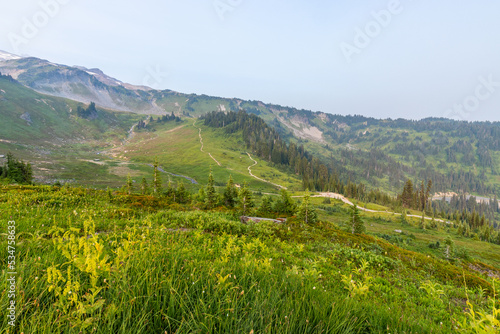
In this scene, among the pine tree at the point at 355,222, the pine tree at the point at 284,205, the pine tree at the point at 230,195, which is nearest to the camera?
the pine tree at the point at 284,205

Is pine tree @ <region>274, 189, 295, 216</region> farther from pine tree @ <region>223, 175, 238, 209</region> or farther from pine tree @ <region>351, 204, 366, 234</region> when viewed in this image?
pine tree @ <region>223, 175, 238, 209</region>

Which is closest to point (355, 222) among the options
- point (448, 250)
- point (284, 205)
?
point (448, 250)

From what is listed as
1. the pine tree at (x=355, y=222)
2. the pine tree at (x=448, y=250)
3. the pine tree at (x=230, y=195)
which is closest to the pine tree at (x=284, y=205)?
the pine tree at (x=355, y=222)

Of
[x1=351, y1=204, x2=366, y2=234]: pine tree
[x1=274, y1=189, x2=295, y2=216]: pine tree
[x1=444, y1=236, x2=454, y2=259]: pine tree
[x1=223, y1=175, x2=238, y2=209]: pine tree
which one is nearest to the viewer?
[x1=444, y1=236, x2=454, y2=259]: pine tree

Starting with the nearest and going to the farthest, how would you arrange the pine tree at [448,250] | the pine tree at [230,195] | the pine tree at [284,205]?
the pine tree at [448,250], the pine tree at [284,205], the pine tree at [230,195]

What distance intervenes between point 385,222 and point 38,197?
340ft

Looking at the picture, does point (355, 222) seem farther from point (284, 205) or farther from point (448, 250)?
point (284, 205)

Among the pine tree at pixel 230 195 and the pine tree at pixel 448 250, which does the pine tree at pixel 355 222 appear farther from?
the pine tree at pixel 230 195

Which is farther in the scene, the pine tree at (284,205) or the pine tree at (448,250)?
the pine tree at (284,205)

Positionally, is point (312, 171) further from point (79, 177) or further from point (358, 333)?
point (358, 333)

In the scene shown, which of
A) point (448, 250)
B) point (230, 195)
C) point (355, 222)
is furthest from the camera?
point (230, 195)

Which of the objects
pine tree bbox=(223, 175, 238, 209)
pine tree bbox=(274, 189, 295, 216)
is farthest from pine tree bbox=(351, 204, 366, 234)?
pine tree bbox=(223, 175, 238, 209)

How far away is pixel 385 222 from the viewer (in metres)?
85.6

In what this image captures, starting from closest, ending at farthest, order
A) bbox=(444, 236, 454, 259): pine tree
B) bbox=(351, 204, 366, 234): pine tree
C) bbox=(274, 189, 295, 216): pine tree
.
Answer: bbox=(444, 236, 454, 259): pine tree < bbox=(274, 189, 295, 216): pine tree < bbox=(351, 204, 366, 234): pine tree
